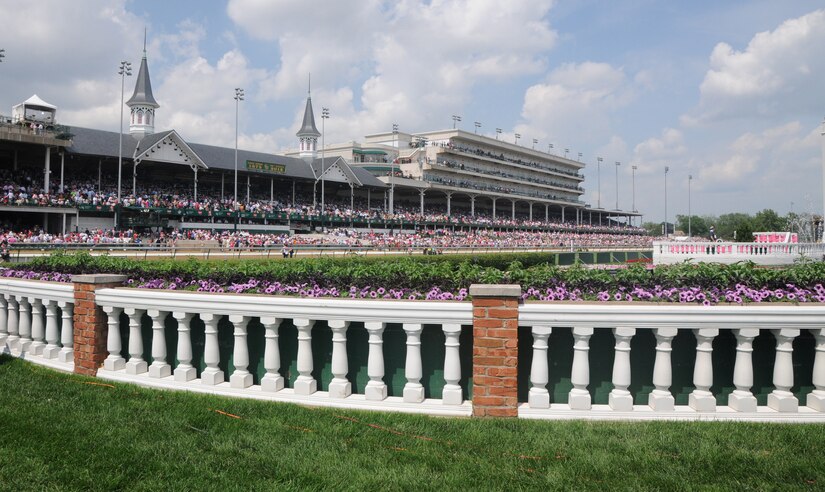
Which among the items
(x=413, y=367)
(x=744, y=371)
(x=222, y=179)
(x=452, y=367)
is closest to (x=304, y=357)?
(x=413, y=367)

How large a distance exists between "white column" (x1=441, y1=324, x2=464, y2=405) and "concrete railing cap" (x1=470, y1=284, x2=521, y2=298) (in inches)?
15.5

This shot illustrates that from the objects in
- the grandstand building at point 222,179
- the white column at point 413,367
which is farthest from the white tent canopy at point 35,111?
the white column at point 413,367

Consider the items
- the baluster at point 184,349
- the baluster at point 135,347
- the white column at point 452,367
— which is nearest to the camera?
the white column at point 452,367

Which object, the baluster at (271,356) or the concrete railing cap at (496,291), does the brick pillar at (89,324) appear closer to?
the baluster at (271,356)

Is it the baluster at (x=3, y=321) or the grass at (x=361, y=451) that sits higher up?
the baluster at (x=3, y=321)

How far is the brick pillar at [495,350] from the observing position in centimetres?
470

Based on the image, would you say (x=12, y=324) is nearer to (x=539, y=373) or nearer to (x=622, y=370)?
(x=539, y=373)

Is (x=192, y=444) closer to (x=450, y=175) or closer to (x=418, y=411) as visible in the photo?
(x=418, y=411)

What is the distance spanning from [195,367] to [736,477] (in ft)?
16.0

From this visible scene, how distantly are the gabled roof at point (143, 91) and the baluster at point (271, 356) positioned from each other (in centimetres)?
5926

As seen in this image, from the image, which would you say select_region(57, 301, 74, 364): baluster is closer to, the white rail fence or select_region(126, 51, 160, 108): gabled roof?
the white rail fence

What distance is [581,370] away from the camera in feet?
15.7

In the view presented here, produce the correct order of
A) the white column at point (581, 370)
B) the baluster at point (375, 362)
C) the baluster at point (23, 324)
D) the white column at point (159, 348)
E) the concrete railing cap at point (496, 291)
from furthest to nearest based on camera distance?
the baluster at point (23, 324) → the white column at point (159, 348) → the baluster at point (375, 362) → the white column at point (581, 370) → the concrete railing cap at point (496, 291)

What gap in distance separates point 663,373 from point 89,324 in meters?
5.72
